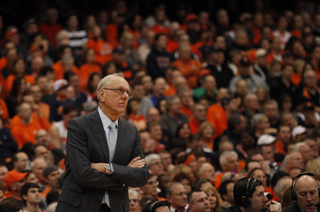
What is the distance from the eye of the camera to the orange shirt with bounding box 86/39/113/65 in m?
11.2

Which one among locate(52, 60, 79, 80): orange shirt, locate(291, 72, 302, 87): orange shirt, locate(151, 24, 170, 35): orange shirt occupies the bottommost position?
locate(291, 72, 302, 87): orange shirt

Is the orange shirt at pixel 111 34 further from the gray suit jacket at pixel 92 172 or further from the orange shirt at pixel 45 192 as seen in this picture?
the gray suit jacket at pixel 92 172

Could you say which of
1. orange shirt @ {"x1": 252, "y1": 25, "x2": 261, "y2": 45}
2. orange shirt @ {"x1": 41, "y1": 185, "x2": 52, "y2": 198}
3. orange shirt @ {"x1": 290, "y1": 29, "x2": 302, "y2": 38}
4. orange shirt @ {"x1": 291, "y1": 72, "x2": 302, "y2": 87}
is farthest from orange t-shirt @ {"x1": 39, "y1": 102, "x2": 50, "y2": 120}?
orange shirt @ {"x1": 290, "y1": 29, "x2": 302, "y2": 38}

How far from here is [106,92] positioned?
3.58 m

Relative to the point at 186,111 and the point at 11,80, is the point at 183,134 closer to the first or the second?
the point at 186,111

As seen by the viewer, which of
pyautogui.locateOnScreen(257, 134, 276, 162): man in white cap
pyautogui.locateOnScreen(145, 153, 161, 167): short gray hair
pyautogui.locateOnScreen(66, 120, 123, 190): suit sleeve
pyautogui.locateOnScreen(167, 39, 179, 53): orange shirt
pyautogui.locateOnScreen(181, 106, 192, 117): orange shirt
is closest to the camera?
pyautogui.locateOnScreen(66, 120, 123, 190): suit sleeve

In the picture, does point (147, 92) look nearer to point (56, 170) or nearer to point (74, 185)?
point (56, 170)

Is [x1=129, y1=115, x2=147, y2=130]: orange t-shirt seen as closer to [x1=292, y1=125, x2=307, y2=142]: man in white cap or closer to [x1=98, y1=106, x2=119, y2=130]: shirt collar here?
[x1=292, y1=125, x2=307, y2=142]: man in white cap

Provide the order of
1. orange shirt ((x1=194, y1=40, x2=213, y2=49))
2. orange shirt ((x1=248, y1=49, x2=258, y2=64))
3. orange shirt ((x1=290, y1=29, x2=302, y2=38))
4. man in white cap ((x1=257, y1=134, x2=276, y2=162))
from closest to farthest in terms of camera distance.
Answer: man in white cap ((x1=257, y1=134, x2=276, y2=162)) → orange shirt ((x1=248, y1=49, x2=258, y2=64)) → orange shirt ((x1=194, y1=40, x2=213, y2=49)) → orange shirt ((x1=290, y1=29, x2=302, y2=38))

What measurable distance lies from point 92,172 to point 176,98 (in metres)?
5.77

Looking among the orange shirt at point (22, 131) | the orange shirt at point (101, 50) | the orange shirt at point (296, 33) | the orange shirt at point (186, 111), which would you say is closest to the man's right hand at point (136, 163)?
the orange shirt at point (22, 131)

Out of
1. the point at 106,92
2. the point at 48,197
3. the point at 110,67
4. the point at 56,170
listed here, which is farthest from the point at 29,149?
the point at 106,92

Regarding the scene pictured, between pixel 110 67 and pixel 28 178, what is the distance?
153 inches

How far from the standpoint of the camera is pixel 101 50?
11227 millimetres
